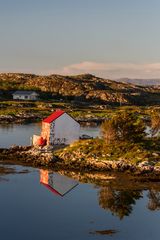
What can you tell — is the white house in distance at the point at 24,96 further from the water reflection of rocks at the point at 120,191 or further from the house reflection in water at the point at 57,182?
the water reflection of rocks at the point at 120,191

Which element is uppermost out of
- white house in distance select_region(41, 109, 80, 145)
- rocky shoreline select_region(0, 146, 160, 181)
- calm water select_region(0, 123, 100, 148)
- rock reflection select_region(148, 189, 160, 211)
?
white house in distance select_region(41, 109, 80, 145)

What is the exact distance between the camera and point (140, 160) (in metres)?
53.1

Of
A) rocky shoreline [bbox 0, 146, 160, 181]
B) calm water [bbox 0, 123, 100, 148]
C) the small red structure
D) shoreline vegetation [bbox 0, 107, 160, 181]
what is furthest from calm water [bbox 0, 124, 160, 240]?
calm water [bbox 0, 123, 100, 148]

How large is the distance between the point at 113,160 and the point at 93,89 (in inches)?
5459

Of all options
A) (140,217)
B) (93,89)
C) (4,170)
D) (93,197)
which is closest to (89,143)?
(4,170)

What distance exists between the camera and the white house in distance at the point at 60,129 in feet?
208

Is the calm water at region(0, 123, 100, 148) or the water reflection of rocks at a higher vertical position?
the calm water at region(0, 123, 100, 148)

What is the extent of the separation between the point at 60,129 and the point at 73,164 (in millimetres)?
10674

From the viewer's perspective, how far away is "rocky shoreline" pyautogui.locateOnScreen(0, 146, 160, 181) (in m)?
51.0

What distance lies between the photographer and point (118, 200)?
4150 cm

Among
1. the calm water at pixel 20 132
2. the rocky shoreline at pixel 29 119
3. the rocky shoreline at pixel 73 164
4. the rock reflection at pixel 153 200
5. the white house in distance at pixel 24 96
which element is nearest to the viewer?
the rock reflection at pixel 153 200

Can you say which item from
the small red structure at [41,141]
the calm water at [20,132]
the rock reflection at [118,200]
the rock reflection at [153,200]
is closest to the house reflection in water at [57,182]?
the rock reflection at [118,200]

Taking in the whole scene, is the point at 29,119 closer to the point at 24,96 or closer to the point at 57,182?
the point at 24,96

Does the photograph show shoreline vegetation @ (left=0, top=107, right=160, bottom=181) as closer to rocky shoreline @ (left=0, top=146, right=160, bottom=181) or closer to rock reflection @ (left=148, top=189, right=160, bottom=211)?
rocky shoreline @ (left=0, top=146, right=160, bottom=181)
